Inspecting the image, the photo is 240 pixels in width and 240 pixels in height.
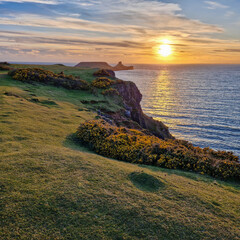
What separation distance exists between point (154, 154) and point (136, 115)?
18951mm

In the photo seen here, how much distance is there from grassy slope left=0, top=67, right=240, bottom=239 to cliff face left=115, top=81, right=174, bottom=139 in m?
18.6

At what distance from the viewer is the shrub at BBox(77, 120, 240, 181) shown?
38.7 feet

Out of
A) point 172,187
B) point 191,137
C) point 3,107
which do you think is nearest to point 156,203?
point 172,187

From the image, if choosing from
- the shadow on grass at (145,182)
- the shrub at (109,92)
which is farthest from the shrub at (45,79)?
the shadow on grass at (145,182)

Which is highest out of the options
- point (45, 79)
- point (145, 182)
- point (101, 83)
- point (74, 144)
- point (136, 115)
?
point (45, 79)

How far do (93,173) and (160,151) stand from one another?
557cm

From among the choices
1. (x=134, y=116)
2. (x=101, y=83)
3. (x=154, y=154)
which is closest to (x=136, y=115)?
(x=134, y=116)

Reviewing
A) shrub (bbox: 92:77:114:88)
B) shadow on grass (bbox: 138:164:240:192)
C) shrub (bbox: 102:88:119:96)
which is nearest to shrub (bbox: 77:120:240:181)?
shadow on grass (bbox: 138:164:240:192)

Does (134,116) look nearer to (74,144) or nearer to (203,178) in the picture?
(74,144)

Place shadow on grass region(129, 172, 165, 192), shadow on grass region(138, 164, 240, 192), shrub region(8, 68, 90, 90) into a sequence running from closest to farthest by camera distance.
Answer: shadow on grass region(129, 172, 165, 192) → shadow on grass region(138, 164, 240, 192) → shrub region(8, 68, 90, 90)

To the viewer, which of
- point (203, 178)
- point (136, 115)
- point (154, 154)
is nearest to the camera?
point (203, 178)

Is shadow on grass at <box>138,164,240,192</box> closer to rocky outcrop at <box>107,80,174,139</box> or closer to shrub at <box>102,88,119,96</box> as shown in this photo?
rocky outcrop at <box>107,80,174,139</box>

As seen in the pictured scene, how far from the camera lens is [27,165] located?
8.65m

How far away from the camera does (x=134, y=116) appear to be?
31.1 meters
